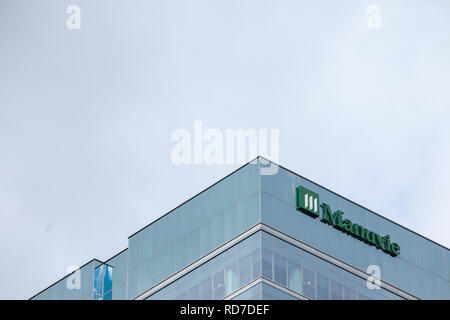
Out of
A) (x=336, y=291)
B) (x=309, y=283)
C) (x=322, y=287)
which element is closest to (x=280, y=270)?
(x=309, y=283)

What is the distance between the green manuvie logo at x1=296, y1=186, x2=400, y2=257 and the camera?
96.7 m

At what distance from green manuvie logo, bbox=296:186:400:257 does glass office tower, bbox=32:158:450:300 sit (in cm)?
7

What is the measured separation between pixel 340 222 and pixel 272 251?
22.8 ft

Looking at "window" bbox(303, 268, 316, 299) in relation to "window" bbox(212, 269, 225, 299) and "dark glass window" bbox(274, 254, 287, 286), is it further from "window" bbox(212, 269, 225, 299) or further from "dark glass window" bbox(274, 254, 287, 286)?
"window" bbox(212, 269, 225, 299)

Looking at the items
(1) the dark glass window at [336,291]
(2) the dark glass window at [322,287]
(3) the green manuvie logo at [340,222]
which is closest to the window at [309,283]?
(2) the dark glass window at [322,287]

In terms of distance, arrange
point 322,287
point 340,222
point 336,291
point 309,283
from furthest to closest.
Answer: point 340,222 → point 336,291 → point 322,287 → point 309,283

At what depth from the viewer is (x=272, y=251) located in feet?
307

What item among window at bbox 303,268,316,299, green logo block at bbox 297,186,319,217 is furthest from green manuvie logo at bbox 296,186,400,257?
window at bbox 303,268,316,299

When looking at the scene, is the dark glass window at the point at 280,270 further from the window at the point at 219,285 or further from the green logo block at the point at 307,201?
the green logo block at the point at 307,201

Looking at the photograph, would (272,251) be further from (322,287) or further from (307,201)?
(307,201)

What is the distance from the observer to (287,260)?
9438 centimetres
